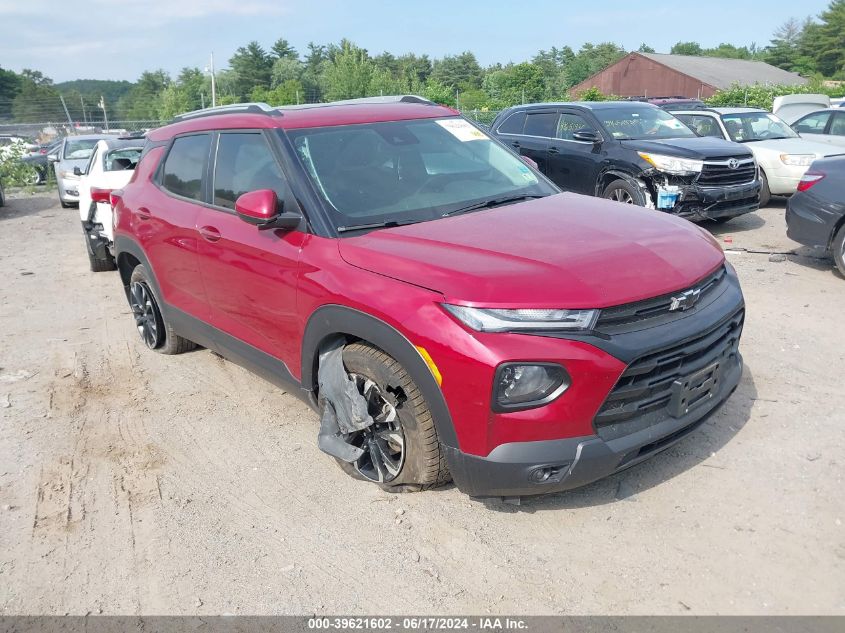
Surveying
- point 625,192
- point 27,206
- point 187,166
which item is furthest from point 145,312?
point 27,206

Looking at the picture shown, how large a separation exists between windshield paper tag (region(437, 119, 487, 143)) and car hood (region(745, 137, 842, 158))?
7.92 meters

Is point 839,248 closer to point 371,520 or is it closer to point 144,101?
point 371,520

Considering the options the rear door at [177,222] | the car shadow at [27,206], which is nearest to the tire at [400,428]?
the rear door at [177,222]

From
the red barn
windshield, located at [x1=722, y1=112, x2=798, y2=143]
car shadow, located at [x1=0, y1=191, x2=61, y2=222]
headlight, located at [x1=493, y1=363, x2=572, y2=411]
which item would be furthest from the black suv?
the red barn

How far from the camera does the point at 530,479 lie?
9.48 ft

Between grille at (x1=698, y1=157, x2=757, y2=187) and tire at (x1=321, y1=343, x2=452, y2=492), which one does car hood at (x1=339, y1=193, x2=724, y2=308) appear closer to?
tire at (x1=321, y1=343, x2=452, y2=492)

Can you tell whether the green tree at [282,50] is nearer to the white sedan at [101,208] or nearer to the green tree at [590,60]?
→ the green tree at [590,60]

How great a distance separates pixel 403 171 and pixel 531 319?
5.08ft

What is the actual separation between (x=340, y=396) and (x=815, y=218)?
5.77 m

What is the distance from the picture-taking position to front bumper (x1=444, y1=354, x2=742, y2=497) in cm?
285

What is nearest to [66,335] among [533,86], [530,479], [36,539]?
[36,539]

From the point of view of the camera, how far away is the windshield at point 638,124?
31.5 feet

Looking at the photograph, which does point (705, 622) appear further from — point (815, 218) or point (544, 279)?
point (815, 218)

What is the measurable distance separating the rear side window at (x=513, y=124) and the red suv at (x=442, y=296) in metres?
6.52
